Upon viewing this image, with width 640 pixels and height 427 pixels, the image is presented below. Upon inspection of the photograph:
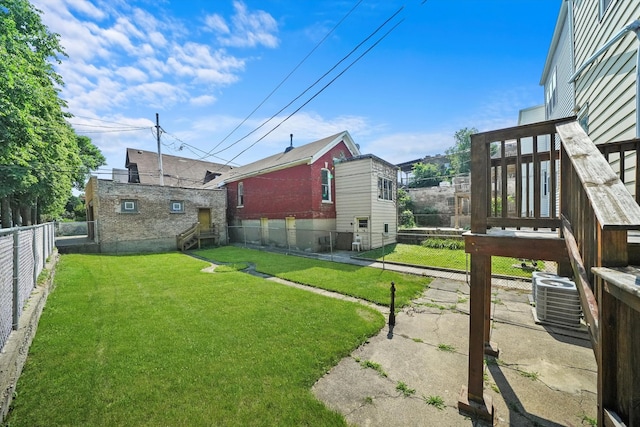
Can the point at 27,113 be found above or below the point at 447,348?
above

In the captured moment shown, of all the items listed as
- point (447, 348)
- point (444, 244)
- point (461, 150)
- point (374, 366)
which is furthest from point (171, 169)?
point (461, 150)

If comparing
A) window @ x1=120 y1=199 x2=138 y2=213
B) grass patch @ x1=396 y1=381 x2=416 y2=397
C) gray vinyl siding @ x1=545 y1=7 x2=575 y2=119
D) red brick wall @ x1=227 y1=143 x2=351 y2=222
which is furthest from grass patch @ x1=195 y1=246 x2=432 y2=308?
window @ x1=120 y1=199 x2=138 y2=213

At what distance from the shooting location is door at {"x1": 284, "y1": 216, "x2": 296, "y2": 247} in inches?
592

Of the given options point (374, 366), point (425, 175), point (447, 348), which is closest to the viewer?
point (374, 366)

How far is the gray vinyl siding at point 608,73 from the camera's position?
12.1ft

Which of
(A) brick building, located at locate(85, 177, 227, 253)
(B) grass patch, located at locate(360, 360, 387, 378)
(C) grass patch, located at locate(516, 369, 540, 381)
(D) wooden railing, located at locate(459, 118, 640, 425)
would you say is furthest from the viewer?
(A) brick building, located at locate(85, 177, 227, 253)

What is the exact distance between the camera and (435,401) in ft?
9.43

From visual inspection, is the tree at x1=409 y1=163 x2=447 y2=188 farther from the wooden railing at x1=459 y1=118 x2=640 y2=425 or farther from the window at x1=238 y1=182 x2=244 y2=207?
the wooden railing at x1=459 y1=118 x2=640 y2=425

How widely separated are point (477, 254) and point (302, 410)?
2.58 metres

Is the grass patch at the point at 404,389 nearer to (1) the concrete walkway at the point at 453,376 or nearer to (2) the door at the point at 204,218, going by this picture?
(1) the concrete walkway at the point at 453,376

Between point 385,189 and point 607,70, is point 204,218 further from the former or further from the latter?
point 607,70

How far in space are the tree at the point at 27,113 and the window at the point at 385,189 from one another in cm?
1376

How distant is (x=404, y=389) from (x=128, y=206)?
1693cm

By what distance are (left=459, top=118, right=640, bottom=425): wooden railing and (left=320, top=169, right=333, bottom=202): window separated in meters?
12.0
